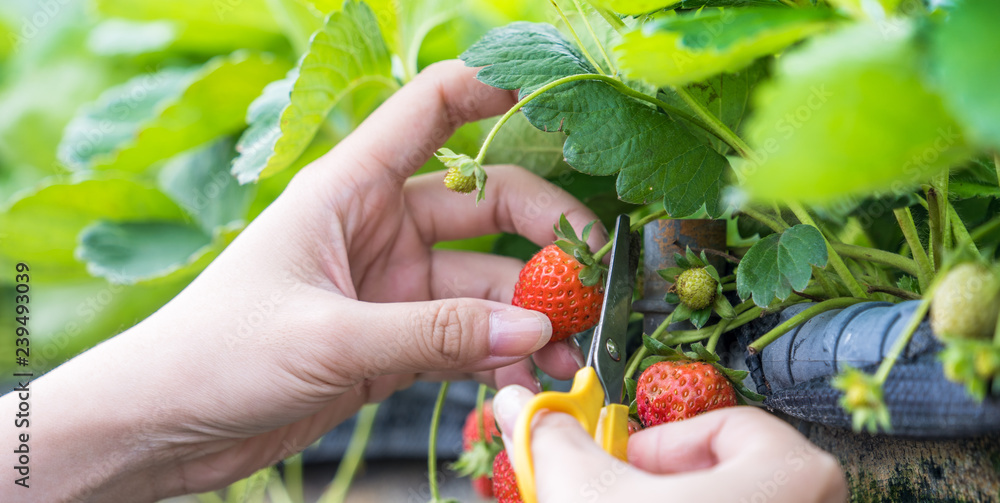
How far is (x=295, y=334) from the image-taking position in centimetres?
59

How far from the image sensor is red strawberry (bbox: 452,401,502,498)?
0.79 meters

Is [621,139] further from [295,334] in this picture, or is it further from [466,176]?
[295,334]

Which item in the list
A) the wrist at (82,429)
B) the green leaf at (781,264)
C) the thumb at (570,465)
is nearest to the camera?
the thumb at (570,465)

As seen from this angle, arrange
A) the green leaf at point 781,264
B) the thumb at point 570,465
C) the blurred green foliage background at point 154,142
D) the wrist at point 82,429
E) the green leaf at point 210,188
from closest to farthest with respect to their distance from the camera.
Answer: the thumb at point 570,465
the green leaf at point 781,264
the wrist at point 82,429
the blurred green foliage background at point 154,142
the green leaf at point 210,188

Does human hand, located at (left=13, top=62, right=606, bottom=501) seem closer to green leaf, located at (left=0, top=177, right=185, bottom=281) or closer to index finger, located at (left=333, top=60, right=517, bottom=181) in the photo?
index finger, located at (left=333, top=60, right=517, bottom=181)

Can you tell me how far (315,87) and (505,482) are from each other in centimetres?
43

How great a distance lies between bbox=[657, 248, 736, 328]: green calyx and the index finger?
0.87 feet

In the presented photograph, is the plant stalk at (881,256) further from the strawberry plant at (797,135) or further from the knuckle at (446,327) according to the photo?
the knuckle at (446,327)

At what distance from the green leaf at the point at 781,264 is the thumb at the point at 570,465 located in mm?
159

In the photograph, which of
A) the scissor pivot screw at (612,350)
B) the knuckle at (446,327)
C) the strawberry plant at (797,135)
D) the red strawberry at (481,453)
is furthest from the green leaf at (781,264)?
the red strawberry at (481,453)

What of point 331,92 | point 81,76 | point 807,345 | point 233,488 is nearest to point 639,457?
point 807,345

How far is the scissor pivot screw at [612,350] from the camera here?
0.50 meters

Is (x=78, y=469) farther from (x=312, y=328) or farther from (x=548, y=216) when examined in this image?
(x=548, y=216)

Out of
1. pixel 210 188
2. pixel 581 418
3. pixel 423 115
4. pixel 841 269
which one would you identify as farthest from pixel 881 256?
pixel 210 188
